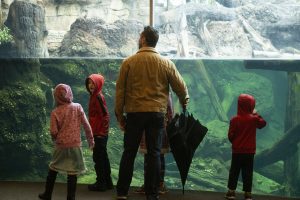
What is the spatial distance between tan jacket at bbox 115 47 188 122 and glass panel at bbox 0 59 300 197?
1945 mm

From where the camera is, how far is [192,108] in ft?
21.5

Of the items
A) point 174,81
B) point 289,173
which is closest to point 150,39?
point 174,81

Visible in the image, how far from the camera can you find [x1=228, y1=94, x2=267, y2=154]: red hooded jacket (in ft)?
16.7

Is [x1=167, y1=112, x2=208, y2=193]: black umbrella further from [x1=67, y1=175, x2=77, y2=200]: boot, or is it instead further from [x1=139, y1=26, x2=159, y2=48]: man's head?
[x1=67, y1=175, x2=77, y2=200]: boot

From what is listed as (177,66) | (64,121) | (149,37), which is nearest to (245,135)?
(149,37)

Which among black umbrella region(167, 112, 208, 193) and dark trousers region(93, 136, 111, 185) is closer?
black umbrella region(167, 112, 208, 193)

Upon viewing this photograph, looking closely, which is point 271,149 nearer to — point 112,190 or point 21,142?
point 112,190

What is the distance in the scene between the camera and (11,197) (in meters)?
5.25

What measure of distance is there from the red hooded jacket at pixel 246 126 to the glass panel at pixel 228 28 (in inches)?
63.0

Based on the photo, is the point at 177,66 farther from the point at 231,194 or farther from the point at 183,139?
the point at 231,194

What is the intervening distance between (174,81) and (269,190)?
7.91 feet

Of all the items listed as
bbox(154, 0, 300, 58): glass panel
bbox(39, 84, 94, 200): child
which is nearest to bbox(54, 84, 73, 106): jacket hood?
bbox(39, 84, 94, 200): child

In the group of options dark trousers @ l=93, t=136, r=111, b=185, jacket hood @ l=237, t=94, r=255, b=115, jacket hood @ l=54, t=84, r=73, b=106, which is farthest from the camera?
dark trousers @ l=93, t=136, r=111, b=185

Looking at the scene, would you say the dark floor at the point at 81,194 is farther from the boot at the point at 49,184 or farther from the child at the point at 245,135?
the child at the point at 245,135
